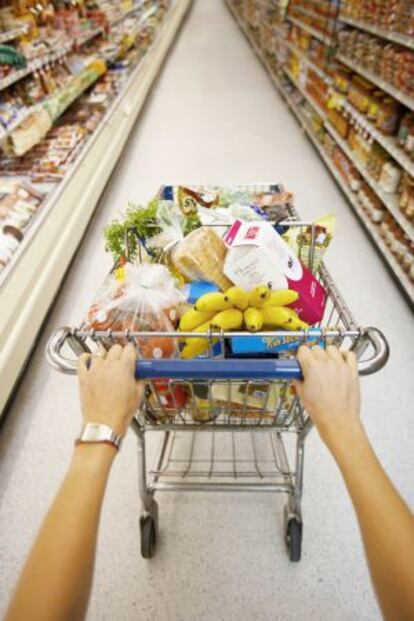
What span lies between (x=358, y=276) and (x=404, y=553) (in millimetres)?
2139

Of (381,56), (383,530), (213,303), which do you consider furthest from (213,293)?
(381,56)

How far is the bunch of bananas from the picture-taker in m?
0.86

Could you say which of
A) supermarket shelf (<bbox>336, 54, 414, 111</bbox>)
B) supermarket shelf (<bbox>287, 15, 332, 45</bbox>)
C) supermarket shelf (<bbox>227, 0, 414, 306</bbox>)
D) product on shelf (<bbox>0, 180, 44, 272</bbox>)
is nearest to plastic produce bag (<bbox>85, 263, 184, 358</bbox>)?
product on shelf (<bbox>0, 180, 44, 272</bbox>)

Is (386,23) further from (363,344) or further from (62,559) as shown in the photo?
(62,559)

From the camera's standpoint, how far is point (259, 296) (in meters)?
0.85

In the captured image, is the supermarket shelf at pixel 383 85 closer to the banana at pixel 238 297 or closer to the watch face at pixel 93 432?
the banana at pixel 238 297

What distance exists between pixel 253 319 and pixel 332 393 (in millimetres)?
220

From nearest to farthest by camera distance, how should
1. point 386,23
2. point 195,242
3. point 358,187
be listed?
point 195,242
point 386,23
point 358,187

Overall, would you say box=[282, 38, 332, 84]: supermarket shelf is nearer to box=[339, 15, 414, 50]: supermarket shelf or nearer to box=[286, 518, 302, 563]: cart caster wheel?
box=[339, 15, 414, 50]: supermarket shelf

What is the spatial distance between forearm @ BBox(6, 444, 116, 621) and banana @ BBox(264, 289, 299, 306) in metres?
0.49

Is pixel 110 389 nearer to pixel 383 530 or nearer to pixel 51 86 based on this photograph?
pixel 383 530

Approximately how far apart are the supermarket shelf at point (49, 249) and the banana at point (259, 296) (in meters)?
1.21

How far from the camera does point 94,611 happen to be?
1192 millimetres

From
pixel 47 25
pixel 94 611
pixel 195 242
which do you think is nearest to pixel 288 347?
pixel 195 242
